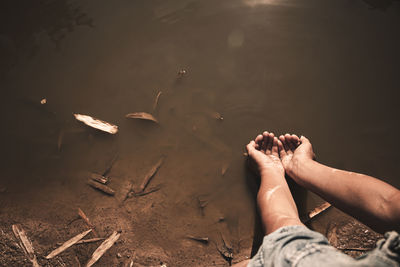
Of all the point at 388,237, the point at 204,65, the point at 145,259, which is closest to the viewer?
the point at 388,237

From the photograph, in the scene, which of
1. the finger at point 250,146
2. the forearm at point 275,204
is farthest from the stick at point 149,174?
the forearm at point 275,204

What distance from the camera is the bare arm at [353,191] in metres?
1.52

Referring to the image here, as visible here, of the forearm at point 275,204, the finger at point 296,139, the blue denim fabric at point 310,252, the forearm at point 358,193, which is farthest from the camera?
the finger at point 296,139

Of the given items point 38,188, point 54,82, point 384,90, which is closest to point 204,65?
point 54,82

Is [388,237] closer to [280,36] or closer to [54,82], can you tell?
[280,36]

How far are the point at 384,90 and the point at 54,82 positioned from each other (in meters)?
3.58

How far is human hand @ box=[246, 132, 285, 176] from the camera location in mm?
2172

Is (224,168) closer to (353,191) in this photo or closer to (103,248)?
(353,191)

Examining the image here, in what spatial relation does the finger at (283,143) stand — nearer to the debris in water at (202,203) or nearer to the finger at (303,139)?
the finger at (303,139)

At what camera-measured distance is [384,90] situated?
7.90ft

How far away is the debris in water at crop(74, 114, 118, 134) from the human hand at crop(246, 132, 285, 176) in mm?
1421

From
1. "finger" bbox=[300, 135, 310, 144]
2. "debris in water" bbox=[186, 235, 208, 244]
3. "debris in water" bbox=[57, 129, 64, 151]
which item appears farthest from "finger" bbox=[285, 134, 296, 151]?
"debris in water" bbox=[57, 129, 64, 151]

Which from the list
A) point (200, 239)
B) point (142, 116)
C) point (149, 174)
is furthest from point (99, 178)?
point (200, 239)

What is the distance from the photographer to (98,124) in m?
2.41
